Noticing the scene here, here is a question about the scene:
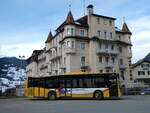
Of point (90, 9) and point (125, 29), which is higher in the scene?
point (90, 9)

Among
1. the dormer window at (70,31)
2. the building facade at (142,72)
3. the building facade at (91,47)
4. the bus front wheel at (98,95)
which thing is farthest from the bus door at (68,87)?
the building facade at (142,72)

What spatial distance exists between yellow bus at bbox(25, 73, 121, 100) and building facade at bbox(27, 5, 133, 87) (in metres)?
24.0

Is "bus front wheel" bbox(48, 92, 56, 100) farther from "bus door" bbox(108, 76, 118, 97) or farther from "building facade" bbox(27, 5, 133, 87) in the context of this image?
"building facade" bbox(27, 5, 133, 87)

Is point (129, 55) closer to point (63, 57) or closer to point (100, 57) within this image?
point (100, 57)

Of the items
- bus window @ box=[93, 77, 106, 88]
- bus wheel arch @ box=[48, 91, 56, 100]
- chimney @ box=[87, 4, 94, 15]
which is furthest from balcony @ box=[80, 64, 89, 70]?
bus window @ box=[93, 77, 106, 88]

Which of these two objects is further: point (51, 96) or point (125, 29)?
point (125, 29)

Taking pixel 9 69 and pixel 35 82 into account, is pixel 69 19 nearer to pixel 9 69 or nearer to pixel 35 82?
pixel 35 82

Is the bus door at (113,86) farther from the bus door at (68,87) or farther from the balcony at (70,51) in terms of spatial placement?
the balcony at (70,51)

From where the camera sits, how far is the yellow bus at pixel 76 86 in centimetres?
2506

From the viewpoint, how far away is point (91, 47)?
55.1 metres

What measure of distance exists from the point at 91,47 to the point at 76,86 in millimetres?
29689

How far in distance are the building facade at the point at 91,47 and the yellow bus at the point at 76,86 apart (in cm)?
2397

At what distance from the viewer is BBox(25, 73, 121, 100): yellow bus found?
25062mm

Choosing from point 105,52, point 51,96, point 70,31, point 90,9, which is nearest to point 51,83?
point 51,96
